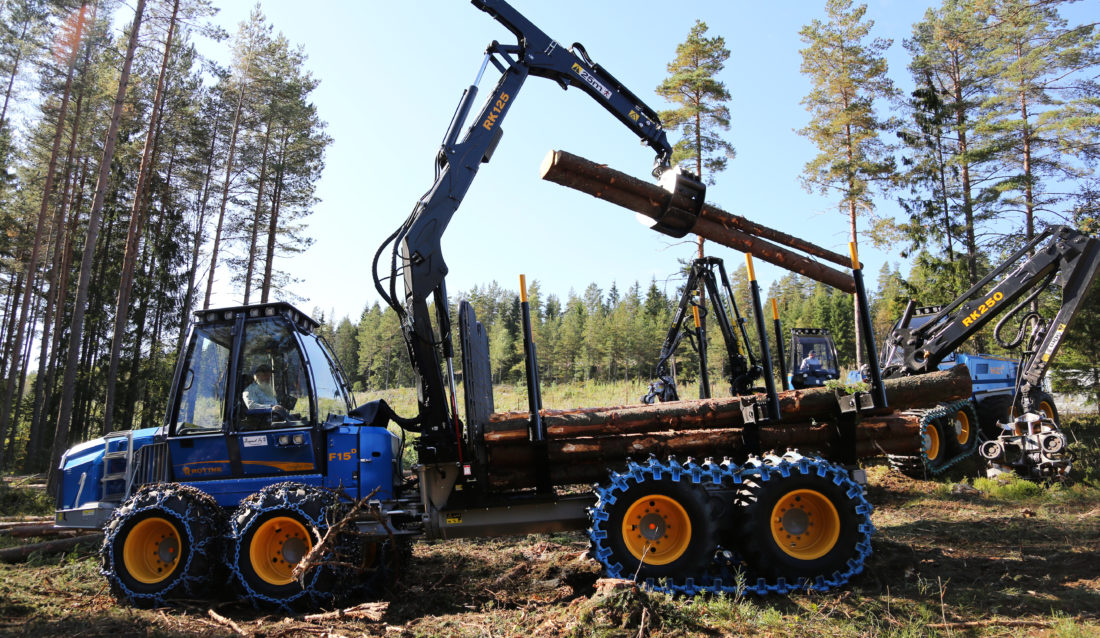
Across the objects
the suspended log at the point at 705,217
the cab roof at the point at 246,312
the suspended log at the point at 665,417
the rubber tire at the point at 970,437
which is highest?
the suspended log at the point at 705,217

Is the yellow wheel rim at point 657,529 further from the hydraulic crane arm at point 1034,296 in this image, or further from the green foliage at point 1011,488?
the hydraulic crane arm at point 1034,296

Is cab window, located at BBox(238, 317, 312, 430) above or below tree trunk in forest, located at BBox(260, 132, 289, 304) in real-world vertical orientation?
below

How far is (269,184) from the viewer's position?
25.9 m

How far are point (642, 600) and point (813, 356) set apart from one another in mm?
15012

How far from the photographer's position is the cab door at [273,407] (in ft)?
21.0

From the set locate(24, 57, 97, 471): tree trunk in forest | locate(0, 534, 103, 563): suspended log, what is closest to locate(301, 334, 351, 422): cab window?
locate(0, 534, 103, 563): suspended log

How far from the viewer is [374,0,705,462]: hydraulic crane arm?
21.1 ft

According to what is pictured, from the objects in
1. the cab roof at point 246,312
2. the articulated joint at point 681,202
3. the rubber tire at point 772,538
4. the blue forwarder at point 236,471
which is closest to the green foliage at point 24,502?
the blue forwarder at point 236,471

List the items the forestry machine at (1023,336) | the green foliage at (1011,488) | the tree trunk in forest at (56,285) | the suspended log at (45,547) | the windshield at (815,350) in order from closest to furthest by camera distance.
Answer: the suspended log at (45,547)
the green foliage at (1011,488)
the forestry machine at (1023,336)
the windshield at (815,350)
the tree trunk in forest at (56,285)

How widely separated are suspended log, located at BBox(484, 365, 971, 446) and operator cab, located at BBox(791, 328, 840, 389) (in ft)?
34.5

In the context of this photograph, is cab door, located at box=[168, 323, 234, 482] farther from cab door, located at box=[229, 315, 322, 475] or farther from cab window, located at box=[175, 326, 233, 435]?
cab door, located at box=[229, 315, 322, 475]

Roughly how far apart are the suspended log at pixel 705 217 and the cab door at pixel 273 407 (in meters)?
3.27

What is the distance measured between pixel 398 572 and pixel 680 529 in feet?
9.75

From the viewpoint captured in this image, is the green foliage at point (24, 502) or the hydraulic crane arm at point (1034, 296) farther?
the green foliage at point (24, 502)
